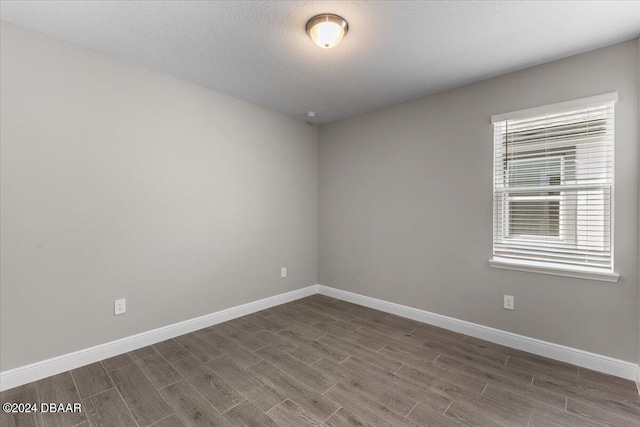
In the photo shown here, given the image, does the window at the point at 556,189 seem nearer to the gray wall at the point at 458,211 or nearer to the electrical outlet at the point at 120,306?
the gray wall at the point at 458,211

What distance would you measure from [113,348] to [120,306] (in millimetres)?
341

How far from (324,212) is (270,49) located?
241 centimetres

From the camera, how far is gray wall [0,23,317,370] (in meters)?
2.09

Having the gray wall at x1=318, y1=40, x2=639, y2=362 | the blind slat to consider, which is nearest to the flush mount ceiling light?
the gray wall at x1=318, y1=40, x2=639, y2=362

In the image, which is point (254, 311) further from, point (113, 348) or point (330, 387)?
point (330, 387)

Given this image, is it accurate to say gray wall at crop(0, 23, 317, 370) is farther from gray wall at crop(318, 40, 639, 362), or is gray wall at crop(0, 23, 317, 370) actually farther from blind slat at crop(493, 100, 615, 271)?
blind slat at crop(493, 100, 615, 271)

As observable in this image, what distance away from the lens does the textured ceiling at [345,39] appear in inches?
72.8

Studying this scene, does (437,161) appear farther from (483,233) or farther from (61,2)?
(61,2)

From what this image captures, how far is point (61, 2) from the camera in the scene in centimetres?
183

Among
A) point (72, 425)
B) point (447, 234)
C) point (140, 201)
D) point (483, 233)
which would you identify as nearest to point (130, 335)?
point (72, 425)

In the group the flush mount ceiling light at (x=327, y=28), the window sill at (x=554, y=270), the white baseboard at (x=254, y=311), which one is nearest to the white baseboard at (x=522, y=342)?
the white baseboard at (x=254, y=311)

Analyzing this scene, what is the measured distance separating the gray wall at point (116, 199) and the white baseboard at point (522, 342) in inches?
67.3

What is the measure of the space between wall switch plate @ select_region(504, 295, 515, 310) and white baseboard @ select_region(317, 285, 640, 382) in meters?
0.23

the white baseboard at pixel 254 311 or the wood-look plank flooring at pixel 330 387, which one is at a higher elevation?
the white baseboard at pixel 254 311
